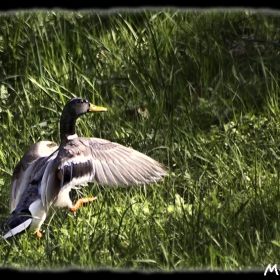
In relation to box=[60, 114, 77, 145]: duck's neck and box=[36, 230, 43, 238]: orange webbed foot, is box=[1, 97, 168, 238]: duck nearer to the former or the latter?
box=[36, 230, 43, 238]: orange webbed foot

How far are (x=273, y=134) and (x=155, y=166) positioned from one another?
1.05 m

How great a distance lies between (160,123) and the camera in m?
6.22

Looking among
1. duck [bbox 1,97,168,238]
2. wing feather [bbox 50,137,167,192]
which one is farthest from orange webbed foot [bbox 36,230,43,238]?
wing feather [bbox 50,137,167,192]

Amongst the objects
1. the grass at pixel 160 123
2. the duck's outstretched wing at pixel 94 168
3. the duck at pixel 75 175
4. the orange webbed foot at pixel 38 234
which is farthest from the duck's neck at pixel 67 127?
the orange webbed foot at pixel 38 234

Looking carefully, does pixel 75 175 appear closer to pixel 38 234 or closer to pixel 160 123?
pixel 38 234

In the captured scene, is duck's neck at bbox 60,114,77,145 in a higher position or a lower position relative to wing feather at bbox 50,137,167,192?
higher

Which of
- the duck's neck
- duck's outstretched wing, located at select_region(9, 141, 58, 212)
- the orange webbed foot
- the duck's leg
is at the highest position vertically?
the duck's neck

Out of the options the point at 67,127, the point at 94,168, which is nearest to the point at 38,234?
the point at 94,168

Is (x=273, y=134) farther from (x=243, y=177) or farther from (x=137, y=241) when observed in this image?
(x=137, y=241)

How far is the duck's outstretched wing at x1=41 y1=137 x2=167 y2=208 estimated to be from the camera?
5.36 metres

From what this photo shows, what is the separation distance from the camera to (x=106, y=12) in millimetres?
7070

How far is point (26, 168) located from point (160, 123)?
3.32ft

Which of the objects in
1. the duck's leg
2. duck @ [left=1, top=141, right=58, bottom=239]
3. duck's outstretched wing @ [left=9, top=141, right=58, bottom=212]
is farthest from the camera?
duck's outstretched wing @ [left=9, top=141, right=58, bottom=212]

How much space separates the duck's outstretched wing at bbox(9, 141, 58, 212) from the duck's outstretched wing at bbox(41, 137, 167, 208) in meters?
0.20
